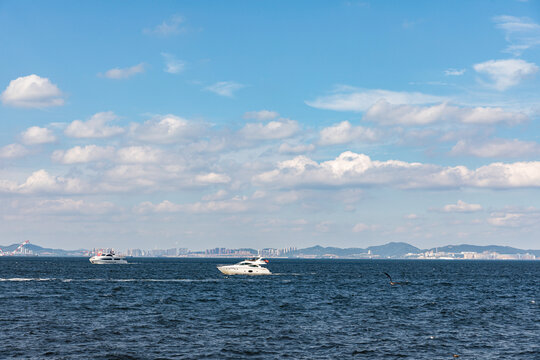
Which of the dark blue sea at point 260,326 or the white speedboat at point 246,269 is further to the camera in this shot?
the white speedboat at point 246,269

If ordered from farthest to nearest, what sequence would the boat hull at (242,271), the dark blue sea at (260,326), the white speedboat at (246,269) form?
the white speedboat at (246,269), the boat hull at (242,271), the dark blue sea at (260,326)

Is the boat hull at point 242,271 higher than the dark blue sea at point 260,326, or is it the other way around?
the boat hull at point 242,271

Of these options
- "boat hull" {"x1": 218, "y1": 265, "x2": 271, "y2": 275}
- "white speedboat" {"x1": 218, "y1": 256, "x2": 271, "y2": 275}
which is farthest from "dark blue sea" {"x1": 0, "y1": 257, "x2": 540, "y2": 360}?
"white speedboat" {"x1": 218, "y1": 256, "x2": 271, "y2": 275}

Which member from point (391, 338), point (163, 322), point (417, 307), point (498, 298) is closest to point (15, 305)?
point (163, 322)

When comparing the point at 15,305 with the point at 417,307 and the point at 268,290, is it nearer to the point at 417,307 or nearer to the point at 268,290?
the point at 268,290

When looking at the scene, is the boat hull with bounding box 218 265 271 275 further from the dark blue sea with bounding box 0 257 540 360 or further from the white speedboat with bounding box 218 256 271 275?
the dark blue sea with bounding box 0 257 540 360

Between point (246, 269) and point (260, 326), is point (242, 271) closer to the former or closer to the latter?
point (246, 269)

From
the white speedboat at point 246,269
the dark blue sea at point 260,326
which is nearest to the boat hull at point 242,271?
the white speedboat at point 246,269

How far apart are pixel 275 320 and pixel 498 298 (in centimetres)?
4766

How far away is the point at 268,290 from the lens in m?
98.4

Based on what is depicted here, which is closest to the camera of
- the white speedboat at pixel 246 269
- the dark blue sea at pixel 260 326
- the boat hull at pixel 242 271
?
the dark blue sea at pixel 260 326

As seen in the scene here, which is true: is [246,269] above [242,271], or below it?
above

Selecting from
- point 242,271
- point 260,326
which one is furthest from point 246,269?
point 260,326

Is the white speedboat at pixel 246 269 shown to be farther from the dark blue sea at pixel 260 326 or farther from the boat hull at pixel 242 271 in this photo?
the dark blue sea at pixel 260 326
